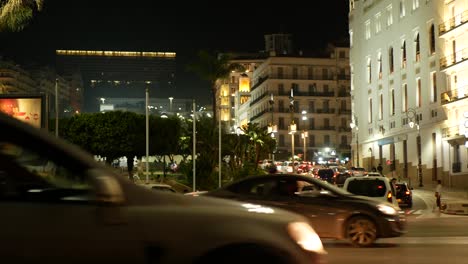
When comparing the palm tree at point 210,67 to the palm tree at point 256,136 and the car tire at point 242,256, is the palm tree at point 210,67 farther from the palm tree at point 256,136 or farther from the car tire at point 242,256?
the car tire at point 242,256

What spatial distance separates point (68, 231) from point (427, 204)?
38938 millimetres

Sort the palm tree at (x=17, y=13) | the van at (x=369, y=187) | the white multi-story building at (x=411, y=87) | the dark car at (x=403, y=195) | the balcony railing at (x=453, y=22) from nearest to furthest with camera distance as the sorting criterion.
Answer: the van at (x=369, y=187) < the palm tree at (x=17, y=13) < the dark car at (x=403, y=195) < the balcony railing at (x=453, y=22) < the white multi-story building at (x=411, y=87)

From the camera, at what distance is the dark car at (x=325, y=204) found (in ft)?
48.7

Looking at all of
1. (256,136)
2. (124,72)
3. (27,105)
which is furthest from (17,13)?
(124,72)

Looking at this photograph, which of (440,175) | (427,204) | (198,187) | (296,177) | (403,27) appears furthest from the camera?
(403,27)

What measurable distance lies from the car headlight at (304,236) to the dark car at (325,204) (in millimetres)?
9112

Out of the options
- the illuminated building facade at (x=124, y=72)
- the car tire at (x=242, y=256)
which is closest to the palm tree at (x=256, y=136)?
the car tire at (x=242, y=256)

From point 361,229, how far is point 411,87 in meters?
54.5

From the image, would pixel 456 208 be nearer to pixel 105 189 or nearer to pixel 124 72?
pixel 105 189

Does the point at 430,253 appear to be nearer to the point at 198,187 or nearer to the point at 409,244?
the point at 409,244

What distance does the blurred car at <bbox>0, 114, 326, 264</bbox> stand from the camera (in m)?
4.56

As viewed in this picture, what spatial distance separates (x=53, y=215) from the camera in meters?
4.60

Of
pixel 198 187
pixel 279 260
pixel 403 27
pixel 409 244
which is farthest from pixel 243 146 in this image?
pixel 279 260

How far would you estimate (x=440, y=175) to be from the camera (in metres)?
61.3
